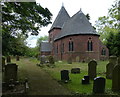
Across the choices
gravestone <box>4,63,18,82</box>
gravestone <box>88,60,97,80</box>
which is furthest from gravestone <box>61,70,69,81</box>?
gravestone <box>4,63,18,82</box>

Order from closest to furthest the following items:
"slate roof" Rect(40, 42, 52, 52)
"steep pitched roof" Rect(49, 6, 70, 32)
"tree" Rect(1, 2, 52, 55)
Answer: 1. "tree" Rect(1, 2, 52, 55)
2. "steep pitched roof" Rect(49, 6, 70, 32)
3. "slate roof" Rect(40, 42, 52, 52)

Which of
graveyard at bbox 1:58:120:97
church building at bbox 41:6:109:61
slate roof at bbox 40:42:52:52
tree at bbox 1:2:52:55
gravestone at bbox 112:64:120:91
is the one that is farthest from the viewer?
slate roof at bbox 40:42:52:52

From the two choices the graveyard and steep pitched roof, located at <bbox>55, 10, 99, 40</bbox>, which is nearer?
the graveyard

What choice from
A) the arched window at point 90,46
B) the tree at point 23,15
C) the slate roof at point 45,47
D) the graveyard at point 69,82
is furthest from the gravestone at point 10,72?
Answer: the slate roof at point 45,47

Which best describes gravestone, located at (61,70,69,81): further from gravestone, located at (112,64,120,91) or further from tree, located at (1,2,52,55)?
gravestone, located at (112,64,120,91)

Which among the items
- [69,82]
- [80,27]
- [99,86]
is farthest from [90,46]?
[99,86]

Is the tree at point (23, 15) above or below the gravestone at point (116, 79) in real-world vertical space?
above

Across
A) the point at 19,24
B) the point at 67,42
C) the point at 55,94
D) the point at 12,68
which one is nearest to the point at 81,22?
the point at 67,42

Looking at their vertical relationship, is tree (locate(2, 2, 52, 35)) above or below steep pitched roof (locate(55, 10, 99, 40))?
below

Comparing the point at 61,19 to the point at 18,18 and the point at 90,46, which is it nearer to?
the point at 90,46

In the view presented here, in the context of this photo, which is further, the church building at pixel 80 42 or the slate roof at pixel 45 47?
the slate roof at pixel 45 47

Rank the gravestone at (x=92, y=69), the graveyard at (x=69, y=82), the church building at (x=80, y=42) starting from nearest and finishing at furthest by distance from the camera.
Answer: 1. the graveyard at (x=69, y=82)
2. the gravestone at (x=92, y=69)
3. the church building at (x=80, y=42)

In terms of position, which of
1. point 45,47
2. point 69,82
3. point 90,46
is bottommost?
point 69,82

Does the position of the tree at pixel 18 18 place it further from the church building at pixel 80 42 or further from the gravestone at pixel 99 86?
the church building at pixel 80 42
